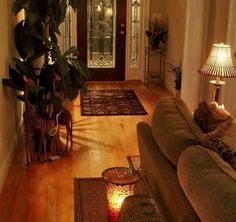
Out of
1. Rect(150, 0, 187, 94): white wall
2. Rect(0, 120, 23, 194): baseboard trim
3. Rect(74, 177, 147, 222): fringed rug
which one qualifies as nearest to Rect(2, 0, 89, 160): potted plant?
Rect(0, 120, 23, 194): baseboard trim

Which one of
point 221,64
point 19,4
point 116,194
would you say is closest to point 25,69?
point 19,4

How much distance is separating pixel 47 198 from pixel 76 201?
0.25 m

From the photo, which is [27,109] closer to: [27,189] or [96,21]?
[27,189]

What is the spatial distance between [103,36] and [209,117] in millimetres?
5689

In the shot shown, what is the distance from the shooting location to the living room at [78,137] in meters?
3.00

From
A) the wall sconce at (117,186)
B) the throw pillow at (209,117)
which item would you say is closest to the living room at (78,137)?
the wall sconce at (117,186)

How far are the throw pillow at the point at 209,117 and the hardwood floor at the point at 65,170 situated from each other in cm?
119

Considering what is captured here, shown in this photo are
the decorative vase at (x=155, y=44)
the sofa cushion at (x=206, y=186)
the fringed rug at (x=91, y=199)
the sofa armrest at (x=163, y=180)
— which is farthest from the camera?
the decorative vase at (x=155, y=44)

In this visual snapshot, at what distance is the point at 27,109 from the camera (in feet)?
11.5

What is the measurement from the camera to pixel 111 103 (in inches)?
241

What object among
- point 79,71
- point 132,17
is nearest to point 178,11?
point 132,17

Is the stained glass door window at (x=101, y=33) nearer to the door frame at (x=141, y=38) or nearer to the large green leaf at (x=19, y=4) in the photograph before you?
the door frame at (x=141, y=38)

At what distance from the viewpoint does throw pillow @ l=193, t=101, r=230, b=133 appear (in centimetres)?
208

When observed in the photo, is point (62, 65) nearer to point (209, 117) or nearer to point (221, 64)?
point (221, 64)
